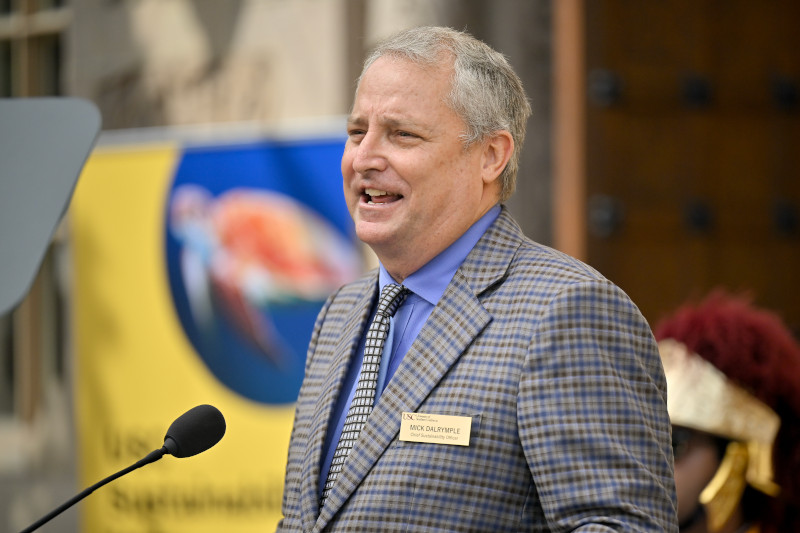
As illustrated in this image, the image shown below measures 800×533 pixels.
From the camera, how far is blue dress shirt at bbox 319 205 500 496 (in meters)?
1.98

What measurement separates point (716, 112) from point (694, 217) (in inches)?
18.3

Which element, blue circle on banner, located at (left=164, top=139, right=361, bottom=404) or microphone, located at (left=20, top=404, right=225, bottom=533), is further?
blue circle on banner, located at (left=164, top=139, right=361, bottom=404)

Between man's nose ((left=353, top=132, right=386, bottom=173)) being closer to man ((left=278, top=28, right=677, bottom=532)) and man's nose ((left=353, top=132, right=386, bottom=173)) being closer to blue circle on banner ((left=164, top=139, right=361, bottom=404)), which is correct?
man ((left=278, top=28, right=677, bottom=532))

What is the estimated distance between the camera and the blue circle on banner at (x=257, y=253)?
4.24 meters

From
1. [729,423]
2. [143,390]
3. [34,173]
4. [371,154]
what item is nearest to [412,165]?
[371,154]

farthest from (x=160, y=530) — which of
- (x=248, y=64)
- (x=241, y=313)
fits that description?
(x=248, y=64)

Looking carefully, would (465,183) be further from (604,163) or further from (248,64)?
(248,64)

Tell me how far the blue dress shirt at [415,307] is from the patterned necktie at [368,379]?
12 millimetres

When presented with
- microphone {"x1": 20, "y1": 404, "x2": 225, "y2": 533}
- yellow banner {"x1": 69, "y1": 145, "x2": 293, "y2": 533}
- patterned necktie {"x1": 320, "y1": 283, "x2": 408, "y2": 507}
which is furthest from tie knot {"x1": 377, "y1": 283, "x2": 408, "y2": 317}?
yellow banner {"x1": 69, "y1": 145, "x2": 293, "y2": 533}

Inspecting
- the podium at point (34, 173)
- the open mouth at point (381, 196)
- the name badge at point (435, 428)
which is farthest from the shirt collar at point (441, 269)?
the podium at point (34, 173)

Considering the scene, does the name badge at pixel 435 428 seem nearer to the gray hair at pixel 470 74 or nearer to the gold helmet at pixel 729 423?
the gray hair at pixel 470 74

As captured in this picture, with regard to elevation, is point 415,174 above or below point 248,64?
above

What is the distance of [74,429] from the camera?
5.82m

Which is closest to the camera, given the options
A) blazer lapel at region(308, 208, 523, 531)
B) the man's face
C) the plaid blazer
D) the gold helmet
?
the plaid blazer
